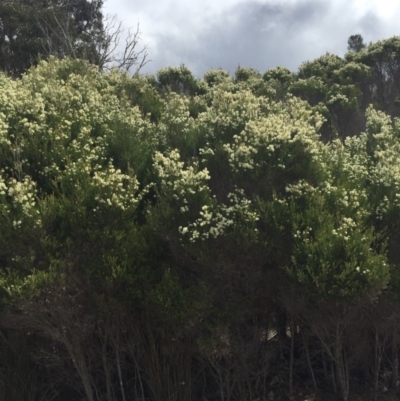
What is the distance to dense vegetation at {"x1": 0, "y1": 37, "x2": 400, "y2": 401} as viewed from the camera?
5.15 metres

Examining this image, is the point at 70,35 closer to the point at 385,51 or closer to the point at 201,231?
the point at 385,51

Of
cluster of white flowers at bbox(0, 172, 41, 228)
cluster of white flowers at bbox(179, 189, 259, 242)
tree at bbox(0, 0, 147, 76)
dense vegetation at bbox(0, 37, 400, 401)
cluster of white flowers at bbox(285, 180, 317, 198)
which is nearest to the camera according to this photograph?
cluster of white flowers at bbox(0, 172, 41, 228)

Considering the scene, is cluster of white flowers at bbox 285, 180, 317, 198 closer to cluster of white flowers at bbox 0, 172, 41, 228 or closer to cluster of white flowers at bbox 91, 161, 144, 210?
cluster of white flowers at bbox 91, 161, 144, 210

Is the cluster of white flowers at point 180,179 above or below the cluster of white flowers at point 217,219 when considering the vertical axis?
above

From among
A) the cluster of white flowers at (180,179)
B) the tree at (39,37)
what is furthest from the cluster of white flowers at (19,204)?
the tree at (39,37)

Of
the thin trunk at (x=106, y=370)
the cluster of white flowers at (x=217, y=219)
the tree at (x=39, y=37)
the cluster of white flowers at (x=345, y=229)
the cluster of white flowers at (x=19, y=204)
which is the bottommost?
the thin trunk at (x=106, y=370)

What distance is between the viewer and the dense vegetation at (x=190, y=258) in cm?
Answer: 515

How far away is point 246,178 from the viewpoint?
5875 millimetres

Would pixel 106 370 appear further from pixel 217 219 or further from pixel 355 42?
pixel 355 42

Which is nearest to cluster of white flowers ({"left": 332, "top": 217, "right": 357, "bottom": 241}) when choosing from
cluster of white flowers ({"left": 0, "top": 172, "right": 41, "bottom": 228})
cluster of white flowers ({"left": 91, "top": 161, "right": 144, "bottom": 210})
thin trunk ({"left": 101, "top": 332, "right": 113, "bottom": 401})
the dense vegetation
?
the dense vegetation

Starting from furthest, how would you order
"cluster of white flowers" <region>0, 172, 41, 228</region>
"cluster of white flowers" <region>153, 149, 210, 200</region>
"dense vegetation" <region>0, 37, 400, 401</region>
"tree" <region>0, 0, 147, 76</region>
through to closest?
"tree" <region>0, 0, 147, 76</region>
"cluster of white flowers" <region>153, 149, 210, 200</region>
"dense vegetation" <region>0, 37, 400, 401</region>
"cluster of white flowers" <region>0, 172, 41, 228</region>

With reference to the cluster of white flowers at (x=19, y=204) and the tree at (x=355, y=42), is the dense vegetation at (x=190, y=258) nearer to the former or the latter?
the cluster of white flowers at (x=19, y=204)

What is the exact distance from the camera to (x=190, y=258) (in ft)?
18.1

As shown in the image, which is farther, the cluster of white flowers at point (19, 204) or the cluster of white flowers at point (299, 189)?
the cluster of white flowers at point (299, 189)
